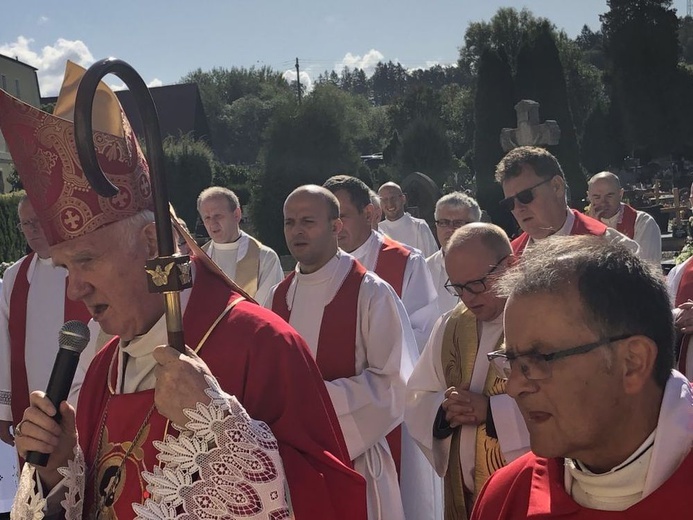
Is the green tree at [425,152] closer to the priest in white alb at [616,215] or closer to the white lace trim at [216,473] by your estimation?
the priest in white alb at [616,215]

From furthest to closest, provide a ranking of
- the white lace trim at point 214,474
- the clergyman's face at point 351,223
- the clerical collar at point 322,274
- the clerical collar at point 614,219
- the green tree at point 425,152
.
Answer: the green tree at point 425,152 < the clerical collar at point 614,219 < the clergyman's face at point 351,223 < the clerical collar at point 322,274 < the white lace trim at point 214,474

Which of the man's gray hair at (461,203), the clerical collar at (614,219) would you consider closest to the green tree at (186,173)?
the clerical collar at (614,219)

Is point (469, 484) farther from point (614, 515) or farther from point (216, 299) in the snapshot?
point (614, 515)

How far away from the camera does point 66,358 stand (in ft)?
7.23

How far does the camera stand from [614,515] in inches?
72.5

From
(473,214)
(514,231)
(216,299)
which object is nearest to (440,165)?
(514,231)

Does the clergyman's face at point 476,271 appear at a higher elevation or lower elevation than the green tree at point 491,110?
lower

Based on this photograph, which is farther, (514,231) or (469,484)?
(514,231)

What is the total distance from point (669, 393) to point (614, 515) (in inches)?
11.2

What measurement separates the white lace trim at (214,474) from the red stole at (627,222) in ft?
22.1

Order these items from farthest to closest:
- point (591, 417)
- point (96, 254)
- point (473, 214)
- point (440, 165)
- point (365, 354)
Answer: point (440, 165) → point (473, 214) → point (365, 354) → point (96, 254) → point (591, 417)

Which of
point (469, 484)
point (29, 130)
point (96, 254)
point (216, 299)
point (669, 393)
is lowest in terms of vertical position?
point (469, 484)

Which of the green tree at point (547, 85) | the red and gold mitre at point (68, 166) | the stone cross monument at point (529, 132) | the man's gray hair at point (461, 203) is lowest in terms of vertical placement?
the man's gray hair at point (461, 203)

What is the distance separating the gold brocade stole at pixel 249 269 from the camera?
7645mm
